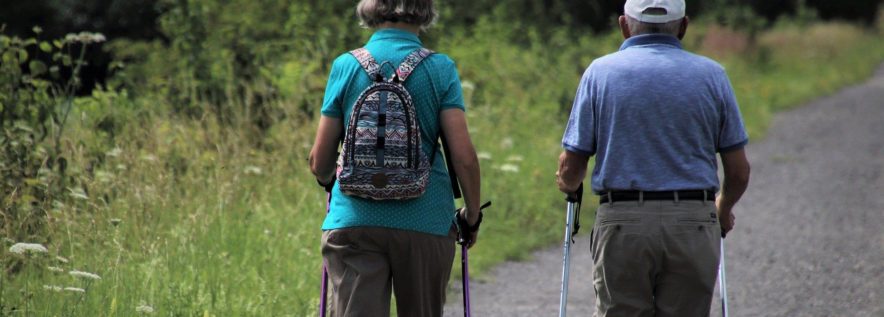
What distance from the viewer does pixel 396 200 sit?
3.87m

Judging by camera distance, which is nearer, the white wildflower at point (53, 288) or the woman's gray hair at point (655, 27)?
the woman's gray hair at point (655, 27)

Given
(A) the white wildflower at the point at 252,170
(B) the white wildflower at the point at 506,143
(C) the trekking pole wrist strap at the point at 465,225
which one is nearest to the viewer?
(C) the trekking pole wrist strap at the point at 465,225

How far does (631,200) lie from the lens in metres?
3.89

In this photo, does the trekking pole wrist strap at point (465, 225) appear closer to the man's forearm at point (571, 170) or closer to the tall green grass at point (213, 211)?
the man's forearm at point (571, 170)

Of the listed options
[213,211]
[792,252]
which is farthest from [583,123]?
[792,252]

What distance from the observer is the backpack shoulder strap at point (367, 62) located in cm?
383

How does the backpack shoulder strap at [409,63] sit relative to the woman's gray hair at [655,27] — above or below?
below

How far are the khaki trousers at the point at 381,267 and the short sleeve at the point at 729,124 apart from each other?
919 millimetres

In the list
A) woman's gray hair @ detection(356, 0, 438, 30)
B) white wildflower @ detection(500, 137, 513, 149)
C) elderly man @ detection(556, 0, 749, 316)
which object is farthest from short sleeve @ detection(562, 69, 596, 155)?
white wildflower @ detection(500, 137, 513, 149)

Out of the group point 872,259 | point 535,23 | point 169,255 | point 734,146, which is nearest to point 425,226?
point 734,146

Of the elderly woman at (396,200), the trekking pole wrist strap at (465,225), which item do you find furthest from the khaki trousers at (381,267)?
the trekking pole wrist strap at (465,225)

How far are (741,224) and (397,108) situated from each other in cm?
646

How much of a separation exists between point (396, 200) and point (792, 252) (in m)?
5.40

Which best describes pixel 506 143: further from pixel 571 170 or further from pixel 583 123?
pixel 583 123
